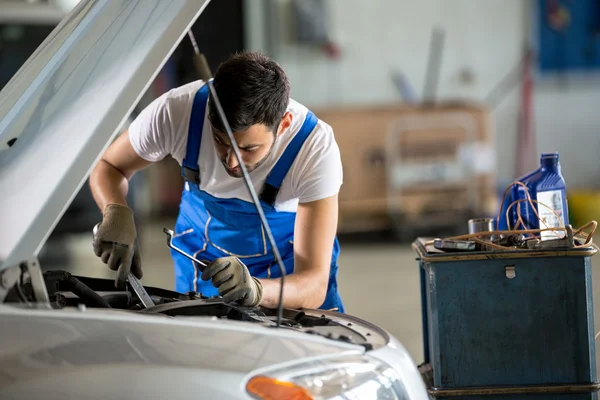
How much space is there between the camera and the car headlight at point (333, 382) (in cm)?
143

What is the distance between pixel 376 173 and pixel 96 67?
239 inches

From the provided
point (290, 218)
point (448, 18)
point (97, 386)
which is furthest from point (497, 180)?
point (97, 386)

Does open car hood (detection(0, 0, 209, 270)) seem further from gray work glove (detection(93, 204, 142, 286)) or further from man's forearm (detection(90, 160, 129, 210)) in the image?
man's forearm (detection(90, 160, 129, 210))

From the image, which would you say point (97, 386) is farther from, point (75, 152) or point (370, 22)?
point (370, 22)

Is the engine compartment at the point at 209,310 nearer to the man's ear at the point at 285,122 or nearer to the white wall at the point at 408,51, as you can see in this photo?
the man's ear at the point at 285,122

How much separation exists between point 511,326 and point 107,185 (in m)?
1.36

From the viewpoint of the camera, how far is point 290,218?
257 cm

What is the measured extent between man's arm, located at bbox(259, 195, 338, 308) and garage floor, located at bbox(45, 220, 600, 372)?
6.37ft

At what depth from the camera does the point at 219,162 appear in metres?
2.48

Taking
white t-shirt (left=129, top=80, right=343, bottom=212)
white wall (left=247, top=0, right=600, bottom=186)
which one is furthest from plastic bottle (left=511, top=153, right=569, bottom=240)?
white wall (left=247, top=0, right=600, bottom=186)

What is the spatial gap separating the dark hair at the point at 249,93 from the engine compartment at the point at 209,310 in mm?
485

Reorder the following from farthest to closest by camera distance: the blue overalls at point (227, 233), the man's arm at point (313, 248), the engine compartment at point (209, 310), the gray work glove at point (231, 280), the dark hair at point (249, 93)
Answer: the blue overalls at point (227, 233)
the man's arm at point (313, 248)
the dark hair at point (249, 93)
the gray work glove at point (231, 280)
the engine compartment at point (209, 310)

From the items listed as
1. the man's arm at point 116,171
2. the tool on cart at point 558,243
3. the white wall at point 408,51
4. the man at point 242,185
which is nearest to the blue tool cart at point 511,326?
the tool on cart at point 558,243

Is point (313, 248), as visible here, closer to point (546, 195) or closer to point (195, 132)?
point (195, 132)
